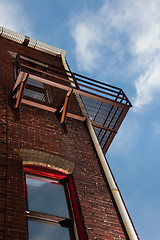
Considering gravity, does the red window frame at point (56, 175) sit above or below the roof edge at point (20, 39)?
below

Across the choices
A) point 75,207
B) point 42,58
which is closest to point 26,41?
point 42,58

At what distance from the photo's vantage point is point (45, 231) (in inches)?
210

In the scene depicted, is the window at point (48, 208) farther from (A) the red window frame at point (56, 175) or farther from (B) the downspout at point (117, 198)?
(B) the downspout at point (117, 198)

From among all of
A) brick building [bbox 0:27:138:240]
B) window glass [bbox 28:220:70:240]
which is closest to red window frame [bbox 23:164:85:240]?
brick building [bbox 0:27:138:240]

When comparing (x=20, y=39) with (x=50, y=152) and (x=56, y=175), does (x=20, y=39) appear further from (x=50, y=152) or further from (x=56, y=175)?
(x=56, y=175)

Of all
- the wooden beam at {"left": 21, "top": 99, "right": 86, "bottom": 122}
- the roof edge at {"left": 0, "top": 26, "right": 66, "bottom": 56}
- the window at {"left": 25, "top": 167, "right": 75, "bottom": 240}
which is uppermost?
the roof edge at {"left": 0, "top": 26, "right": 66, "bottom": 56}

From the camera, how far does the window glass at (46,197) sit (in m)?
5.78

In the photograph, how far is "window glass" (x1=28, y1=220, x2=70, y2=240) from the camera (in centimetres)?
518

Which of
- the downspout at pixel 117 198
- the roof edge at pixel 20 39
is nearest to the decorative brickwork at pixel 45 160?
the downspout at pixel 117 198

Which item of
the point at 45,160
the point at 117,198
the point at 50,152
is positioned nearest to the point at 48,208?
the point at 45,160

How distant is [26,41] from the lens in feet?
41.1

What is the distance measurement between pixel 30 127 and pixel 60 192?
1.93m

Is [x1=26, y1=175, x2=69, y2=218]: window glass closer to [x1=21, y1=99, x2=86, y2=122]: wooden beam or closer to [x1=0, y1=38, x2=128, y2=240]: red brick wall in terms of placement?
[x1=0, y1=38, x2=128, y2=240]: red brick wall

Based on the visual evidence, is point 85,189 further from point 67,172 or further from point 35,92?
point 35,92
